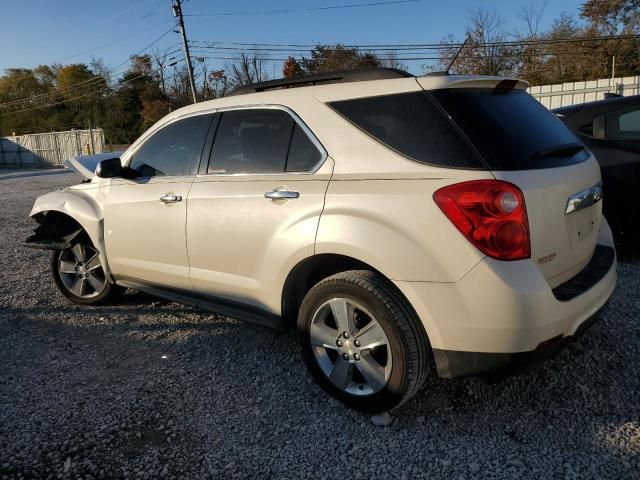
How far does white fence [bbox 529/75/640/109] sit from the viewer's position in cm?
1554

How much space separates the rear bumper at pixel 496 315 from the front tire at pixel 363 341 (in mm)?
104

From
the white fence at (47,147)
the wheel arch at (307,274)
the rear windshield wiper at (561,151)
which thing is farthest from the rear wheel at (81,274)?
the white fence at (47,147)

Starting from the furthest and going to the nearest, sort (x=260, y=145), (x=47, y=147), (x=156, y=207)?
1. (x=47, y=147)
2. (x=156, y=207)
3. (x=260, y=145)

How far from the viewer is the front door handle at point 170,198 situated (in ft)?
11.4

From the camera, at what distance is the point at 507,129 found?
2471mm

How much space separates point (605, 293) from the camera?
2.65 metres

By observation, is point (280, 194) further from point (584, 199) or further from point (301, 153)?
point (584, 199)

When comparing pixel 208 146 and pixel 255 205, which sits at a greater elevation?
pixel 208 146

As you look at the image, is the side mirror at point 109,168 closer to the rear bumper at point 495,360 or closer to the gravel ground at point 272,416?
the gravel ground at point 272,416

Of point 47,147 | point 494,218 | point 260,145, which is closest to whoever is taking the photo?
point 494,218

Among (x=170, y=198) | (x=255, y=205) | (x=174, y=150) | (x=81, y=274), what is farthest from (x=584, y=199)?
(x=81, y=274)

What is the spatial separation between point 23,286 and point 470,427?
485 cm

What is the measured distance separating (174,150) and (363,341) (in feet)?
6.80

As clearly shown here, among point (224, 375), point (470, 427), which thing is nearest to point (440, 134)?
point (470, 427)
